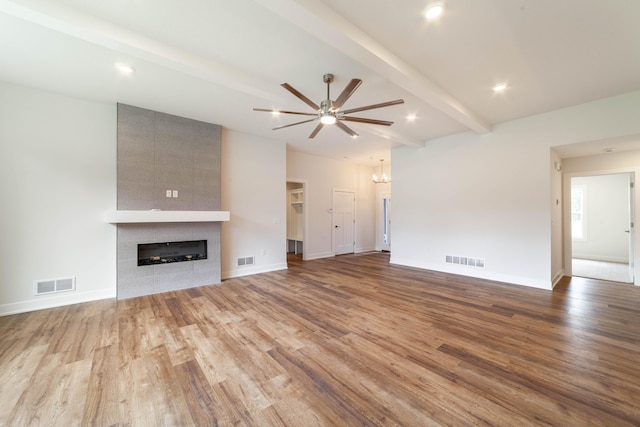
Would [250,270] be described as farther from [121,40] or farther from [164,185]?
[121,40]

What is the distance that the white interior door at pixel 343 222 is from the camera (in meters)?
7.66

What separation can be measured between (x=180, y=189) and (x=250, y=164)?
5.01ft

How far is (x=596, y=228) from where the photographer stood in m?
7.18

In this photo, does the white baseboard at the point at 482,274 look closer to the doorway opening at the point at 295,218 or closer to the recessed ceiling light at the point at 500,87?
the doorway opening at the point at 295,218

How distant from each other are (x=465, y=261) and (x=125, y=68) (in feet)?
21.2

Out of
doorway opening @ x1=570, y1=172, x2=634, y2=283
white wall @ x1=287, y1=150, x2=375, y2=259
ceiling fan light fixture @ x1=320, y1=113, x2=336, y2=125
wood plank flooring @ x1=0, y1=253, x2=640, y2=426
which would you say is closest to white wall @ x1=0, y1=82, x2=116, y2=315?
wood plank flooring @ x1=0, y1=253, x2=640, y2=426

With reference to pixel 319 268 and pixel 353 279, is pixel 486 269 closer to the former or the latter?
pixel 353 279

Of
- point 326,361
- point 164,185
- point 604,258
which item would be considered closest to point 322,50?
point 326,361

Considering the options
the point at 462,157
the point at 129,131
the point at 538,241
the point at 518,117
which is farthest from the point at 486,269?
the point at 129,131

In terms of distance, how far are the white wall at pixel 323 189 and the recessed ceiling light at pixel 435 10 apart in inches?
190

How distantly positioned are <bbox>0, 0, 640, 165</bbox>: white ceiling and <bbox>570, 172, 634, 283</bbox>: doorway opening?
5.33 metres

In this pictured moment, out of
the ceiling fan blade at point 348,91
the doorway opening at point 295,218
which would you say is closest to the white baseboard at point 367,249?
the doorway opening at point 295,218

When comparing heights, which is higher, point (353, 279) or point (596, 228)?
point (596, 228)

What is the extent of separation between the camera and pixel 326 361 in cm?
216
